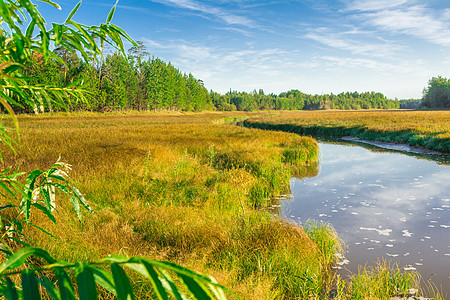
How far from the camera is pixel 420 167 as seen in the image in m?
12.9

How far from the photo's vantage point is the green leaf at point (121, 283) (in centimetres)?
65

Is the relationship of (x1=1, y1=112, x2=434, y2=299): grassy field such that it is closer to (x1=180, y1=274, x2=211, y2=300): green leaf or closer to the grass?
the grass

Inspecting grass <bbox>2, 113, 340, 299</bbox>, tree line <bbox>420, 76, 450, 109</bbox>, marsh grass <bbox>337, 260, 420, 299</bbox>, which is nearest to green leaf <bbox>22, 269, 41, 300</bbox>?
grass <bbox>2, 113, 340, 299</bbox>

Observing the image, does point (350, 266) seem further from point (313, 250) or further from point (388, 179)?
point (388, 179)

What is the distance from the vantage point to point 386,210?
757cm

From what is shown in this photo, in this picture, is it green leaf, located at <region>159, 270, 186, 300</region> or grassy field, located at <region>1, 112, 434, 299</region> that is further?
grassy field, located at <region>1, 112, 434, 299</region>

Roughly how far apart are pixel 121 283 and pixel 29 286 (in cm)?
24

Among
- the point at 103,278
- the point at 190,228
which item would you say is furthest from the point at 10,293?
the point at 190,228

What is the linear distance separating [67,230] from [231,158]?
7663 mm

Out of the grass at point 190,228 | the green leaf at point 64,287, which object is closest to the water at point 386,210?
Answer: the grass at point 190,228

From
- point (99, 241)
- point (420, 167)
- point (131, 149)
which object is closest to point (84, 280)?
point (99, 241)

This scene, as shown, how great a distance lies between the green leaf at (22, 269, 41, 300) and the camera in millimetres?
692

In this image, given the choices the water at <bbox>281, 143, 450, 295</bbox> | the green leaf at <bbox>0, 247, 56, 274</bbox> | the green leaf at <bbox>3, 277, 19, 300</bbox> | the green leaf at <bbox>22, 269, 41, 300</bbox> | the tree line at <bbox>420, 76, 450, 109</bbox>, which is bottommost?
the water at <bbox>281, 143, 450, 295</bbox>

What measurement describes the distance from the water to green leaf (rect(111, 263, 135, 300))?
488 centimetres
